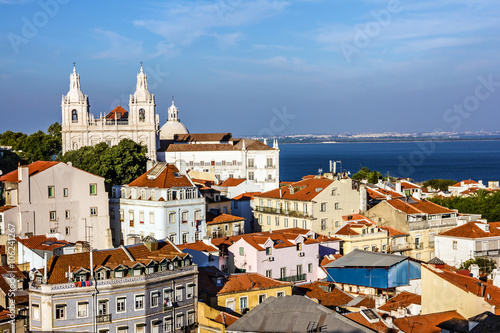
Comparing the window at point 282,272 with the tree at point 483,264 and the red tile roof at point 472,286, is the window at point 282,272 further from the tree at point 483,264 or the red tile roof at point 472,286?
the tree at point 483,264

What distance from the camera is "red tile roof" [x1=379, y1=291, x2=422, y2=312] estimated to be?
32000mm

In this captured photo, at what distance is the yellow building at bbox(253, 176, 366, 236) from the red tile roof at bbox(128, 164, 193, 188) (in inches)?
336

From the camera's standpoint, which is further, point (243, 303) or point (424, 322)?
point (243, 303)

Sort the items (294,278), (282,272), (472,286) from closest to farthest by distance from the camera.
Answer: (472,286), (282,272), (294,278)

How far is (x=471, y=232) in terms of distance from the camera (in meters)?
45.6

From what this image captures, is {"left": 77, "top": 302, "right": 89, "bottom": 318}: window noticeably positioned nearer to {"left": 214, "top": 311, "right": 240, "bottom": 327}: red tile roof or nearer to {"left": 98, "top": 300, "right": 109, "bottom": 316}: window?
{"left": 98, "top": 300, "right": 109, "bottom": 316}: window

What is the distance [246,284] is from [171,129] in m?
92.7

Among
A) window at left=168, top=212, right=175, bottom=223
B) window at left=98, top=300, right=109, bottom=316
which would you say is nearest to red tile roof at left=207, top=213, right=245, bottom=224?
window at left=168, top=212, right=175, bottom=223

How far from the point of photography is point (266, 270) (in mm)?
38938

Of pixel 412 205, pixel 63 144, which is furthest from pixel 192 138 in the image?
pixel 412 205

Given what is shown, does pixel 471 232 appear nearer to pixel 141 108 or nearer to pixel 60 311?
pixel 60 311

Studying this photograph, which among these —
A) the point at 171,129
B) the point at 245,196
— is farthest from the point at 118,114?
the point at 245,196

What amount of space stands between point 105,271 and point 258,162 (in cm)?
5746

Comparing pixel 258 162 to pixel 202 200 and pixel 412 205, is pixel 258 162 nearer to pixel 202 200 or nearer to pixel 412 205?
pixel 412 205
